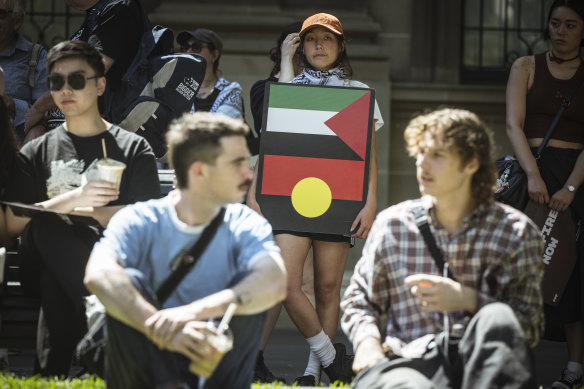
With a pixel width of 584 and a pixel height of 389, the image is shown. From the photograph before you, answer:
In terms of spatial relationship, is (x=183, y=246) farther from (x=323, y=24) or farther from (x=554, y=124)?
(x=554, y=124)

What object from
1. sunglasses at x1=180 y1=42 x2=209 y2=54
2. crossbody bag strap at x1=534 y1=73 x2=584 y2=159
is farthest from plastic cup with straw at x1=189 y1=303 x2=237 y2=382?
sunglasses at x1=180 y1=42 x2=209 y2=54

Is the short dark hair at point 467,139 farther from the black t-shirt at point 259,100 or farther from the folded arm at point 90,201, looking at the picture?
the black t-shirt at point 259,100

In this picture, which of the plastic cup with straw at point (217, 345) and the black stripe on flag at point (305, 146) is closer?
the plastic cup with straw at point (217, 345)

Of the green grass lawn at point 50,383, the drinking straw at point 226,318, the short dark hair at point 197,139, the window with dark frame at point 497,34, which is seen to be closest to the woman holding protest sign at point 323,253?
the green grass lawn at point 50,383

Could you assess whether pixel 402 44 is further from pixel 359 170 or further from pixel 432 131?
pixel 432 131

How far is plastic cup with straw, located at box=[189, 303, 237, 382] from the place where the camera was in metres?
3.53

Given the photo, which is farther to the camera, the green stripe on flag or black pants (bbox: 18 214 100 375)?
the green stripe on flag

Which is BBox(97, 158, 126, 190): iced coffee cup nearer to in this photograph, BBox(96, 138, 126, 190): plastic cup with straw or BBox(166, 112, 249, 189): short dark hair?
BBox(96, 138, 126, 190): plastic cup with straw

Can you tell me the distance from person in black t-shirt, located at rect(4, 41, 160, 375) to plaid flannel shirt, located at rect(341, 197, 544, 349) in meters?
1.52

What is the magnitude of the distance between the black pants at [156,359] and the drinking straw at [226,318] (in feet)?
0.41

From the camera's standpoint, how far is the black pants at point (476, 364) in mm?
3574

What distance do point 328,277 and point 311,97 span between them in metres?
1.05

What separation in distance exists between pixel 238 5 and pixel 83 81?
13.5 ft

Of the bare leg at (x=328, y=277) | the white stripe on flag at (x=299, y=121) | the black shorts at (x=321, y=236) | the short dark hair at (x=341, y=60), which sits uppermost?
the short dark hair at (x=341, y=60)
